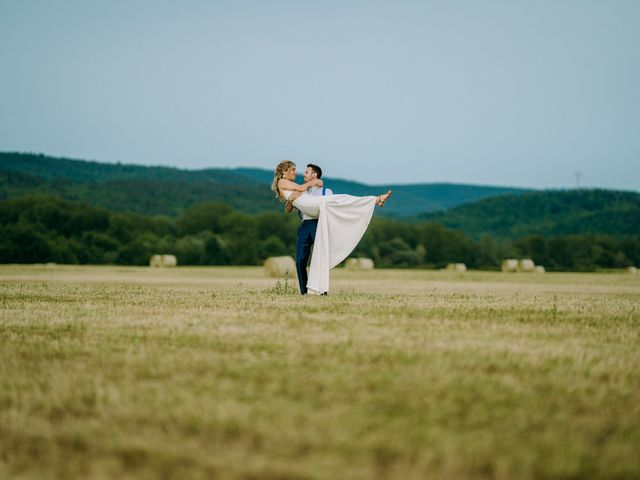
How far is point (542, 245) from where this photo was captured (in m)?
95.9

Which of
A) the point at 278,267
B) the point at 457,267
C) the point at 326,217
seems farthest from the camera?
the point at 457,267

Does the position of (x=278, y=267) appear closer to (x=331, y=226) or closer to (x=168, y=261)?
(x=168, y=261)

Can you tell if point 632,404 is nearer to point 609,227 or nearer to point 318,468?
point 318,468

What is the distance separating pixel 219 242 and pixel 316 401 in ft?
242

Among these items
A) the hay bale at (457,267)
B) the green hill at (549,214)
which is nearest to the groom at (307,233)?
the hay bale at (457,267)

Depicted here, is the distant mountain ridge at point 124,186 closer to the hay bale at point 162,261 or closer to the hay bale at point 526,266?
the hay bale at point 162,261

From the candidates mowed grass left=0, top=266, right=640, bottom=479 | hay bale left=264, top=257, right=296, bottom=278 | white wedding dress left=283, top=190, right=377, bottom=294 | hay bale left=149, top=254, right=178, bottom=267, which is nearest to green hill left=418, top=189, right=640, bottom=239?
hay bale left=149, top=254, right=178, bottom=267

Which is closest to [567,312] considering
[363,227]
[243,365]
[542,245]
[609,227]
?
[363,227]

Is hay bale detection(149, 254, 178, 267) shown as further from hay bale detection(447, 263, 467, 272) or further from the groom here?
the groom

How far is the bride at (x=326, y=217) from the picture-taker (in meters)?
15.1

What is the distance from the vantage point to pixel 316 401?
514cm

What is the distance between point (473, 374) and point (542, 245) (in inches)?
3699

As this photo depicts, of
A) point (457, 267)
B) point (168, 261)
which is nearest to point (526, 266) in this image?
point (457, 267)

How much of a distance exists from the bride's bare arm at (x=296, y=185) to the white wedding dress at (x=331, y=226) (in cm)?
10
